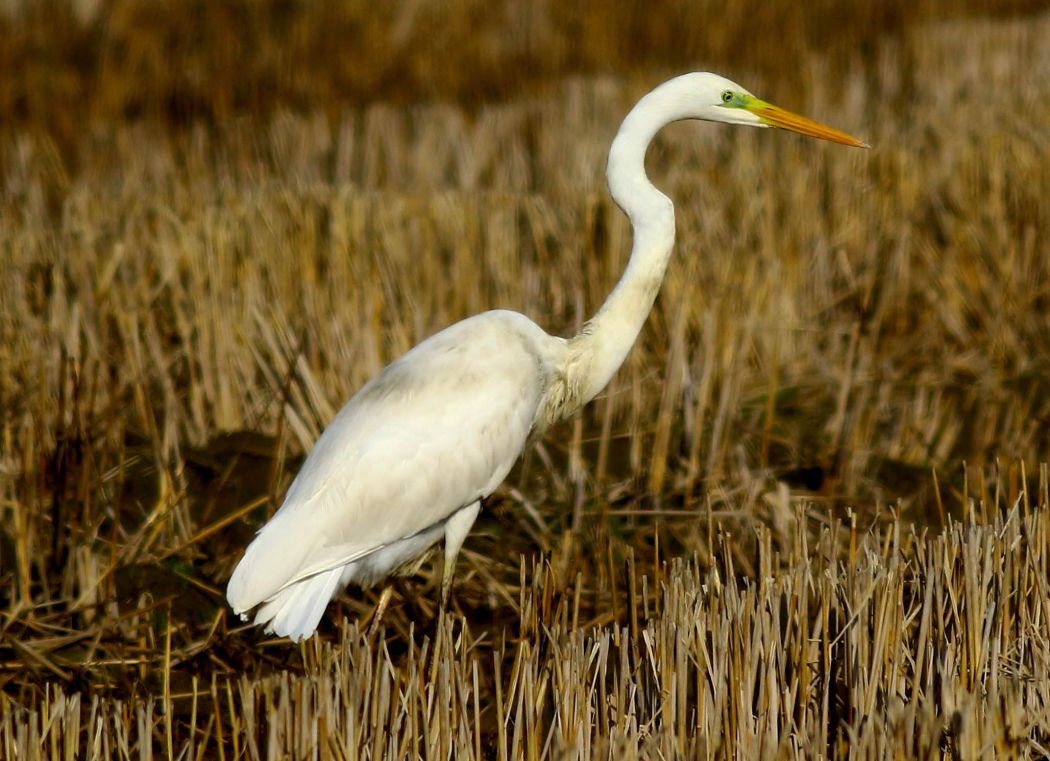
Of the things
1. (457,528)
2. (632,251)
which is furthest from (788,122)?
(457,528)

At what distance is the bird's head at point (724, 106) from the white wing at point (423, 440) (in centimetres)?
70

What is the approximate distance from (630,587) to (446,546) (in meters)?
0.76

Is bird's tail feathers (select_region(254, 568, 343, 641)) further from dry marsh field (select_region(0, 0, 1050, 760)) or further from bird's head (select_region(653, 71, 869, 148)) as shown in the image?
bird's head (select_region(653, 71, 869, 148))

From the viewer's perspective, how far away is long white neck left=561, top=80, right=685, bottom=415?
348cm

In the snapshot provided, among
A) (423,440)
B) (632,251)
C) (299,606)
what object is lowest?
(299,606)

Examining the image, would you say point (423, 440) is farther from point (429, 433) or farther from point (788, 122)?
point (788, 122)

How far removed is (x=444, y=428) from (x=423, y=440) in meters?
0.06

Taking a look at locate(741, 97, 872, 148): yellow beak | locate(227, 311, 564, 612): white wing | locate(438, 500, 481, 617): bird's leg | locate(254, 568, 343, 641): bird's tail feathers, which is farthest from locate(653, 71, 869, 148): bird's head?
locate(254, 568, 343, 641): bird's tail feathers

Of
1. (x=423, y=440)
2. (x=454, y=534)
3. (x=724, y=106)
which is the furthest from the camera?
(x=724, y=106)

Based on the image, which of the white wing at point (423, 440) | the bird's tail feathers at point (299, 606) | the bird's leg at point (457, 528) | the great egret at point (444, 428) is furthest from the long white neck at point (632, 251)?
the bird's tail feathers at point (299, 606)

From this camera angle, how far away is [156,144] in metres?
8.46

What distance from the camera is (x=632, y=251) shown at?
3547 millimetres

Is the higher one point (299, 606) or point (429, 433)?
point (429, 433)

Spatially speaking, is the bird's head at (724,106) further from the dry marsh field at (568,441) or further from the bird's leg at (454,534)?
the bird's leg at (454,534)
